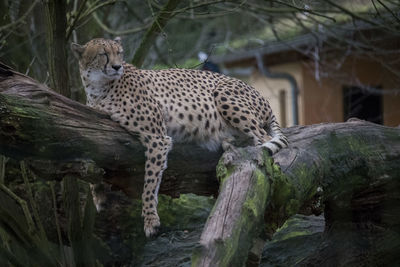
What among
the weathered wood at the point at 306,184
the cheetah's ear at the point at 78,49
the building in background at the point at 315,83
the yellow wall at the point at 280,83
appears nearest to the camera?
the weathered wood at the point at 306,184

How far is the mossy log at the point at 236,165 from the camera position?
2.72 metres

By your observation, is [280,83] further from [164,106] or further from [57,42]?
[57,42]

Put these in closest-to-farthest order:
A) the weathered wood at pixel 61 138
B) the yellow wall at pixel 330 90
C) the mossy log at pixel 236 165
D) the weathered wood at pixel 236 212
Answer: the weathered wood at pixel 236 212 < the mossy log at pixel 236 165 < the weathered wood at pixel 61 138 < the yellow wall at pixel 330 90

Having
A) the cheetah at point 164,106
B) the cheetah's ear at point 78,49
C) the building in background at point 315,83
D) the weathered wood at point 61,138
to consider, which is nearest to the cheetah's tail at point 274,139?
the cheetah at point 164,106

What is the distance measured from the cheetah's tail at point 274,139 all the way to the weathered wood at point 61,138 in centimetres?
81

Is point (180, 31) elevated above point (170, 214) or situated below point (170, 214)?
above

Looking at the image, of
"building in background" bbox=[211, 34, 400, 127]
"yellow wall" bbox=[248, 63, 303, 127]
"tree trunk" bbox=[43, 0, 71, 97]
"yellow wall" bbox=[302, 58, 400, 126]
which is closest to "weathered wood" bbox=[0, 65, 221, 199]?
"tree trunk" bbox=[43, 0, 71, 97]

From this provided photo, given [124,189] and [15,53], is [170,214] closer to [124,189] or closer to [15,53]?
[124,189]

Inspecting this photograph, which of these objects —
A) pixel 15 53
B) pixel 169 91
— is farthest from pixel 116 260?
pixel 15 53

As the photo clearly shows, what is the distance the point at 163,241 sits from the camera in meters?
4.82

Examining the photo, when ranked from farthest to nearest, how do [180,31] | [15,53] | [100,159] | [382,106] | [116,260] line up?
[180,31], [382,106], [15,53], [116,260], [100,159]

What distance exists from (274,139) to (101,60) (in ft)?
4.19

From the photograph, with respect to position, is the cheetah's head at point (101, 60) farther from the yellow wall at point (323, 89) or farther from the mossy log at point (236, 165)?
the yellow wall at point (323, 89)

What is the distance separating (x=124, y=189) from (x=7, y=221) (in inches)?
33.1
